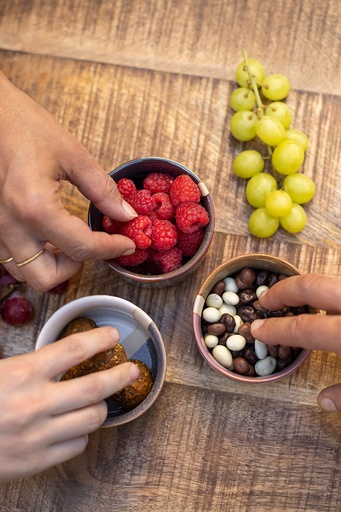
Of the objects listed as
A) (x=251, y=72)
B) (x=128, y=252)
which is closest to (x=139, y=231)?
(x=128, y=252)

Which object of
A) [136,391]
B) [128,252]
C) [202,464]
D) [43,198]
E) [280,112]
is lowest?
[202,464]

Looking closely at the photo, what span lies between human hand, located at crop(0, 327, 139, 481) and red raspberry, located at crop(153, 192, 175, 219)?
0.24 m

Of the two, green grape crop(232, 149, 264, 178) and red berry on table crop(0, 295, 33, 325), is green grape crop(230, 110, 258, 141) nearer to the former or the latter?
green grape crop(232, 149, 264, 178)

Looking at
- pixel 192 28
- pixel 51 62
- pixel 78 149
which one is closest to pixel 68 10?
pixel 51 62

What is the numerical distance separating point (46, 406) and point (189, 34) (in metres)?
0.77

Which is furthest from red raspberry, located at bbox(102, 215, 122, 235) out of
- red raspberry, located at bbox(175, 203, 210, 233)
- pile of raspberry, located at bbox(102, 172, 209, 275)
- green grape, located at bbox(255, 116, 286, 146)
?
green grape, located at bbox(255, 116, 286, 146)

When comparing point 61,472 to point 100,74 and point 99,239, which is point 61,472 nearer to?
point 99,239

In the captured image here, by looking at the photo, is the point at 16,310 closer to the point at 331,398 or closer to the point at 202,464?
the point at 202,464

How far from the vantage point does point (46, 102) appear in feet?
3.91

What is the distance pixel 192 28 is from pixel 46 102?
12.8 inches

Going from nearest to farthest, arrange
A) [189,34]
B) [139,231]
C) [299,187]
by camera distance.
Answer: [139,231] < [299,187] < [189,34]

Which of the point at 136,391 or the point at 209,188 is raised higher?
the point at 209,188

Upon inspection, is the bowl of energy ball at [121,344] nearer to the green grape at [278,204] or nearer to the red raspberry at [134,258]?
the red raspberry at [134,258]

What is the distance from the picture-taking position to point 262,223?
1.08 metres
